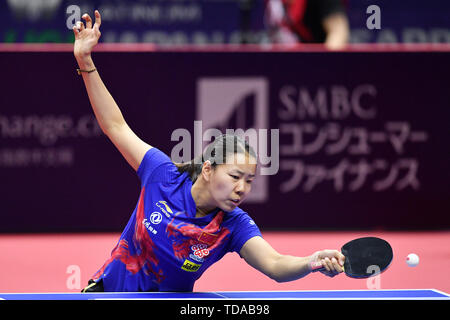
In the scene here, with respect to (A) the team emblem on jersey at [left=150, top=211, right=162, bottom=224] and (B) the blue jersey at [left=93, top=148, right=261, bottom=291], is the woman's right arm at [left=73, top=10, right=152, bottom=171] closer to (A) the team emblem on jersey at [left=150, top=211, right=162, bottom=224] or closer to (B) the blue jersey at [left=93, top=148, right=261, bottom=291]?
(B) the blue jersey at [left=93, top=148, right=261, bottom=291]

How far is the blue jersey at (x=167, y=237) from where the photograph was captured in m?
2.99

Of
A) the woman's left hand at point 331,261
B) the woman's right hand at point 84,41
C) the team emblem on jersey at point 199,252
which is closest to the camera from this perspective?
the woman's left hand at point 331,261

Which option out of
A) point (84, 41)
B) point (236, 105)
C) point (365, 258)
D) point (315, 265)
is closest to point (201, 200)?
point (315, 265)

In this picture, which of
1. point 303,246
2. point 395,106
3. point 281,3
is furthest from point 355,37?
point 303,246

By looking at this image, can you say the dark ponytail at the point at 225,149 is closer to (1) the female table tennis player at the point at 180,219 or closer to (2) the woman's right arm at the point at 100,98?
(1) the female table tennis player at the point at 180,219

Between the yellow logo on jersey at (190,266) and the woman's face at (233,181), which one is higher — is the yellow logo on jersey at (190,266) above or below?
below

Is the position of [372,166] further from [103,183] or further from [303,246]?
[103,183]

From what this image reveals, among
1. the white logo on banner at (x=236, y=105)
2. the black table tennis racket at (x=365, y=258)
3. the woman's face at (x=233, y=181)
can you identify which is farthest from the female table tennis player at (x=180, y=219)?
the white logo on banner at (x=236, y=105)

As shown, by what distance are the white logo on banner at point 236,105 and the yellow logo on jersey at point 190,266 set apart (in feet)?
11.5

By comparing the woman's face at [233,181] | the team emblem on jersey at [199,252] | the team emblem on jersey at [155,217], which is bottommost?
the team emblem on jersey at [199,252]

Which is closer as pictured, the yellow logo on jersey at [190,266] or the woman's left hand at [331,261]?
the woman's left hand at [331,261]

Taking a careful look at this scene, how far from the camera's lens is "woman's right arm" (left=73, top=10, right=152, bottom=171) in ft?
10.3

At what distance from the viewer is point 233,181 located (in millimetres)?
2898

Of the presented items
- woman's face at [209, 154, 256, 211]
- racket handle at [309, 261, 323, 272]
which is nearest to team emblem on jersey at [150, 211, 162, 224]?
woman's face at [209, 154, 256, 211]
